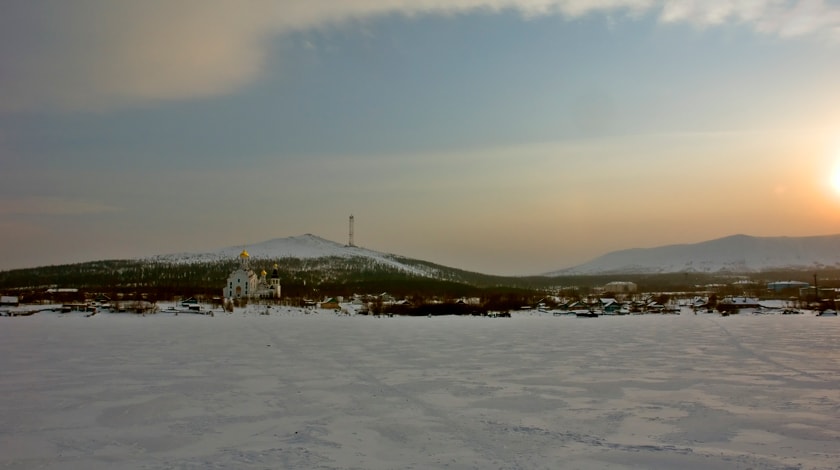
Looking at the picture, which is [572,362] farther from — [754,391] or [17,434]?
[17,434]

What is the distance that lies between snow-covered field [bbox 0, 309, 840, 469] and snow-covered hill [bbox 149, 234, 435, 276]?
451 ft

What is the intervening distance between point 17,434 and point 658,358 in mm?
14775

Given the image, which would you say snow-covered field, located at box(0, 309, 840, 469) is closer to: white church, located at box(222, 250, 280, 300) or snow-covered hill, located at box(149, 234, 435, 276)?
white church, located at box(222, 250, 280, 300)

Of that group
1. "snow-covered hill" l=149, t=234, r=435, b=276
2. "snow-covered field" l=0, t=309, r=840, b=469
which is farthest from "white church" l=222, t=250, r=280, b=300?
"snow-covered hill" l=149, t=234, r=435, b=276

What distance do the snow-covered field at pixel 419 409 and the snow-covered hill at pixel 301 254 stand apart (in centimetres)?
13733

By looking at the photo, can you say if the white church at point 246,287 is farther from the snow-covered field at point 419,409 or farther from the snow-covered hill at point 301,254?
the snow-covered hill at point 301,254

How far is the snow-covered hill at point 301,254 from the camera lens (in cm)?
16438

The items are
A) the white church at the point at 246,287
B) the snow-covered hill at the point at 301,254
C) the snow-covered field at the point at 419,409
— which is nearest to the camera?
the snow-covered field at the point at 419,409

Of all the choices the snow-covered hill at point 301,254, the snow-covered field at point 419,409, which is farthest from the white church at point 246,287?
the snow-covered hill at point 301,254

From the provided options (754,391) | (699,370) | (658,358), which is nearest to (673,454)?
(754,391)

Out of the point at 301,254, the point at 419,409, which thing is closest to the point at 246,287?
the point at 419,409

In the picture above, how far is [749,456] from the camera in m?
7.17

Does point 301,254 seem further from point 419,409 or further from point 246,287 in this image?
point 419,409

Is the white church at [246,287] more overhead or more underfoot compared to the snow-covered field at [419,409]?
more overhead
